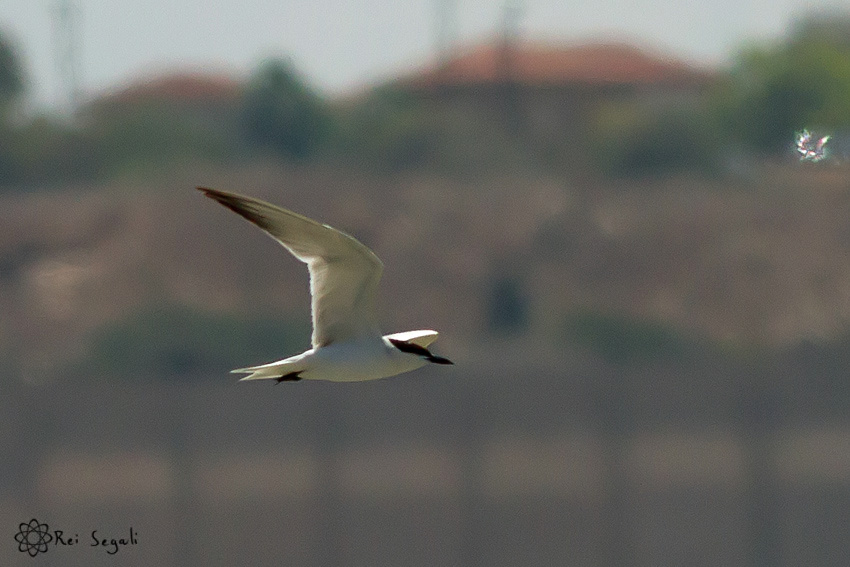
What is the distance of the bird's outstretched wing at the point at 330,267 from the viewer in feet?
19.0

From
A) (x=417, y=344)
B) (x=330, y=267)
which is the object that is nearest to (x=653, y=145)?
(x=417, y=344)

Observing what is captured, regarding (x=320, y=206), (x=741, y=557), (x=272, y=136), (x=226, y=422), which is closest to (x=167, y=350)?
(x=226, y=422)

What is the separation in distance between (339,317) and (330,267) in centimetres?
22

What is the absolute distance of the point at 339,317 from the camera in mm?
6250

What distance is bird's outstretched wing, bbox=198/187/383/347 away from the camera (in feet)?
19.0

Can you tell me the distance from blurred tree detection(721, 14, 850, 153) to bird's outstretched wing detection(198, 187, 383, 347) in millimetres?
14619

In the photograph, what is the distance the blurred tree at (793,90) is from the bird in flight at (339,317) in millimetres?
14591

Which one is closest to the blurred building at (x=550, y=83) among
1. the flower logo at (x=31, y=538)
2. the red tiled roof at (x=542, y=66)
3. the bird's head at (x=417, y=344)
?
the red tiled roof at (x=542, y=66)

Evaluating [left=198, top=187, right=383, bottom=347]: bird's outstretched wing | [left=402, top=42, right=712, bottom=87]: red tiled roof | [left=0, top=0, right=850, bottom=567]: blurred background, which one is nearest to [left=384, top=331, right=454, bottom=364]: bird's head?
[left=198, top=187, right=383, bottom=347]: bird's outstretched wing

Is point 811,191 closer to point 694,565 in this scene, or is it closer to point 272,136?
point 694,565

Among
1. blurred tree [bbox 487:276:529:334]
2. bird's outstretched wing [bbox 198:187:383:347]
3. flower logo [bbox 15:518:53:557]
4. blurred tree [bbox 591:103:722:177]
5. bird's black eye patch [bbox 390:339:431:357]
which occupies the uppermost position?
blurred tree [bbox 591:103:722:177]

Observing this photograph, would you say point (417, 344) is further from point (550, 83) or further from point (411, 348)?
point (550, 83)

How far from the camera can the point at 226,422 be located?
18.5m

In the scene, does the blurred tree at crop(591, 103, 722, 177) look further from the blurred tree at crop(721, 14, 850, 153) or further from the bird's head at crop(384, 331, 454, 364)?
the bird's head at crop(384, 331, 454, 364)
